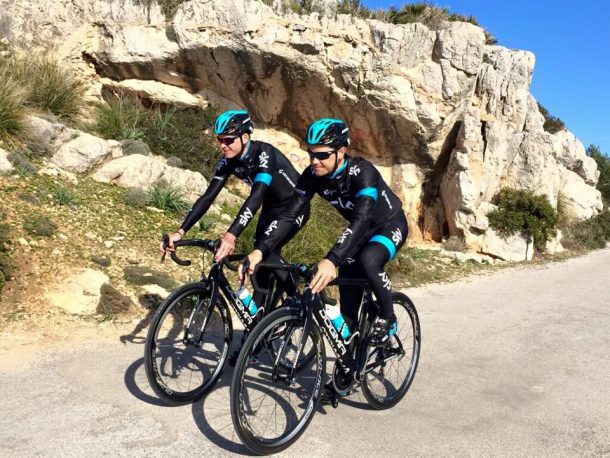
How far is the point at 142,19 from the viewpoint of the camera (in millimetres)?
12234

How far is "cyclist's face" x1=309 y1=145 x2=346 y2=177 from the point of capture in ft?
11.1

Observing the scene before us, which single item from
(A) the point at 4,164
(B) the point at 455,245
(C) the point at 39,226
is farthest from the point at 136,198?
(B) the point at 455,245

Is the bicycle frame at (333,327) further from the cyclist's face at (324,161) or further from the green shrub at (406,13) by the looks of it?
the green shrub at (406,13)

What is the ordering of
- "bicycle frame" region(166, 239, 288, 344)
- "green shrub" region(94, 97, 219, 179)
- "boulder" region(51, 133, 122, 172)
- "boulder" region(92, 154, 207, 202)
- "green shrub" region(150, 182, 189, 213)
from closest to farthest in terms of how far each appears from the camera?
"bicycle frame" region(166, 239, 288, 344) → "green shrub" region(150, 182, 189, 213) → "boulder" region(51, 133, 122, 172) → "boulder" region(92, 154, 207, 202) → "green shrub" region(94, 97, 219, 179)

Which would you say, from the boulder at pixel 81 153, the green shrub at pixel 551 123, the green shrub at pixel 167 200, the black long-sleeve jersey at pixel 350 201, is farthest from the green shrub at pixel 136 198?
the green shrub at pixel 551 123

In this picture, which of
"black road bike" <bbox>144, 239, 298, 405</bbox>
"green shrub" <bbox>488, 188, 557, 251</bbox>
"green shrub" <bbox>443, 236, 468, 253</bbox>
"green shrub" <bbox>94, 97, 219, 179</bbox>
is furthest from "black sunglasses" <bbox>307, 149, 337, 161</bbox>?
"green shrub" <bbox>488, 188, 557, 251</bbox>

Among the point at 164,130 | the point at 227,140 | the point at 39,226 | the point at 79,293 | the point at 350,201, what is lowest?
the point at 79,293

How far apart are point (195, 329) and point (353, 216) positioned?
151 cm

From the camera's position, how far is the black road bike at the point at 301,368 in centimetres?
294

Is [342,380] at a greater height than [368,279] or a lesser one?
lesser

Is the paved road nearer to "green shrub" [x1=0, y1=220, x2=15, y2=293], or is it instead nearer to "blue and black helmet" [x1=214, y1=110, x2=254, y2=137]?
"green shrub" [x1=0, y1=220, x2=15, y2=293]

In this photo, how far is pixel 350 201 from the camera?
361 centimetres

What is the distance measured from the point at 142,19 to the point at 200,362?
431 inches

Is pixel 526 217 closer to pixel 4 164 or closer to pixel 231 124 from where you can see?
pixel 231 124
